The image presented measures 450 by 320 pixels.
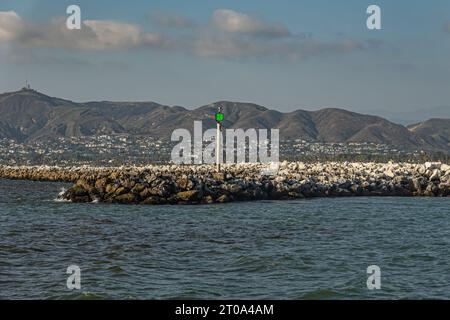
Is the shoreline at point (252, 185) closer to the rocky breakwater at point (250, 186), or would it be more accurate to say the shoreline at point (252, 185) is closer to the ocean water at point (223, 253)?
the rocky breakwater at point (250, 186)

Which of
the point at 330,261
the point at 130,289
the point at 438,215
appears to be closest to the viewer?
the point at 130,289

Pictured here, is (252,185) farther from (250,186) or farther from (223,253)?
(223,253)

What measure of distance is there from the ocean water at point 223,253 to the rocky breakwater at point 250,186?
576cm

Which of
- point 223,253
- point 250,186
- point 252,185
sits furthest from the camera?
point 252,185

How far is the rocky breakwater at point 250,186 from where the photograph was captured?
145ft

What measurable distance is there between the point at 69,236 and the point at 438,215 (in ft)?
70.3

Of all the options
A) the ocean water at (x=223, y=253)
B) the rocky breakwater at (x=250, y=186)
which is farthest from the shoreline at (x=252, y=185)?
the ocean water at (x=223, y=253)

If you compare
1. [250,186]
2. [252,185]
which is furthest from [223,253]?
[252,185]

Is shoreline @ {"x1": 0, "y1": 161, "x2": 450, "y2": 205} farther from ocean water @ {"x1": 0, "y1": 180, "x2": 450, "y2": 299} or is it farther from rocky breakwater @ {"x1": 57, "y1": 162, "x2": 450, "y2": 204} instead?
ocean water @ {"x1": 0, "y1": 180, "x2": 450, "y2": 299}

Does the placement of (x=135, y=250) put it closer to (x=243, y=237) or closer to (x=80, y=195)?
(x=243, y=237)

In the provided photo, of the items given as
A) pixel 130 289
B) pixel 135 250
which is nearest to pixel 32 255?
pixel 135 250

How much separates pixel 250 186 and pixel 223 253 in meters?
25.9

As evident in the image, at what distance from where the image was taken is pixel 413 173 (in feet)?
194

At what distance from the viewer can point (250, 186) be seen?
1896 inches
